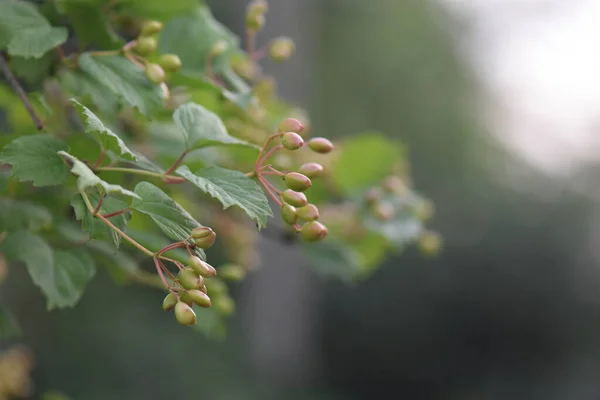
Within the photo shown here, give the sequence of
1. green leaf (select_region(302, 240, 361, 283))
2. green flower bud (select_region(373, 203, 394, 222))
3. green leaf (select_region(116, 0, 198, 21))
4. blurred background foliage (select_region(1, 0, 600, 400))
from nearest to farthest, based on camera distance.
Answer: green leaf (select_region(116, 0, 198, 21))
green flower bud (select_region(373, 203, 394, 222))
green leaf (select_region(302, 240, 361, 283))
blurred background foliage (select_region(1, 0, 600, 400))

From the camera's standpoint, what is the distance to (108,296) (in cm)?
551

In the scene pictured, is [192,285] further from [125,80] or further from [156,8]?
[156,8]

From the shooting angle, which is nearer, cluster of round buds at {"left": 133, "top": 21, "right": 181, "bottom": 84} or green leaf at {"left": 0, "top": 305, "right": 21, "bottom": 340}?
cluster of round buds at {"left": 133, "top": 21, "right": 181, "bottom": 84}

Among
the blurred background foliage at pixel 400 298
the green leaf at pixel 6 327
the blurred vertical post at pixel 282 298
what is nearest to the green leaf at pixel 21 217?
the green leaf at pixel 6 327

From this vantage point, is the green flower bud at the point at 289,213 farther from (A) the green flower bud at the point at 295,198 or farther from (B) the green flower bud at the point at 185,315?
(B) the green flower bud at the point at 185,315

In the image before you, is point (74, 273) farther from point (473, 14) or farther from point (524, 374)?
point (473, 14)

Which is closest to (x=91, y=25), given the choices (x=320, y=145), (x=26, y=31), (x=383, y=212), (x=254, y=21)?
(x=26, y=31)

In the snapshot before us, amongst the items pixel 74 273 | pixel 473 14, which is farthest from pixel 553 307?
pixel 74 273

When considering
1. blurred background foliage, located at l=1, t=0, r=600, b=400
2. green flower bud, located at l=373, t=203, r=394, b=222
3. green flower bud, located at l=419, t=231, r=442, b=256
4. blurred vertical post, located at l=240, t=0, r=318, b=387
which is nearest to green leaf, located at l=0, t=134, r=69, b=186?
green flower bud, located at l=373, t=203, r=394, b=222

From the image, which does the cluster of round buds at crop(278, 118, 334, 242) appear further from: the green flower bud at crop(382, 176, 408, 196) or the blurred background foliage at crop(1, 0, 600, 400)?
the blurred background foliage at crop(1, 0, 600, 400)

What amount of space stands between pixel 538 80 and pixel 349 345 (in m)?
4.27

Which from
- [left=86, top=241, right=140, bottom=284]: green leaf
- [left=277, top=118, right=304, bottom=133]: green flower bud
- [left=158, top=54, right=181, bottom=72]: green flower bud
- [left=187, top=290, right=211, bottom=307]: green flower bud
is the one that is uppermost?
[left=158, top=54, right=181, bottom=72]: green flower bud

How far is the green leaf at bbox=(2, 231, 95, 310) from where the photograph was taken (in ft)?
2.34

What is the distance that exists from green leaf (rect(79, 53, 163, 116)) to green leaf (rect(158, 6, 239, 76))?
4.3 inches
